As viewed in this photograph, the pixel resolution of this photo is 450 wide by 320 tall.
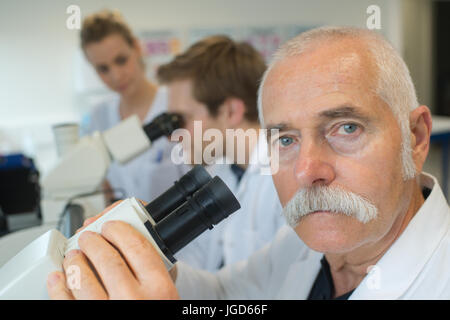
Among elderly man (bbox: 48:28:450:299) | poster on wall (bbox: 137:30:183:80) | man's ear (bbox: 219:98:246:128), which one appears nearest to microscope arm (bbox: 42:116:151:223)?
elderly man (bbox: 48:28:450:299)

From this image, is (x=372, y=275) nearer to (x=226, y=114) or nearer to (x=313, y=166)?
(x=313, y=166)

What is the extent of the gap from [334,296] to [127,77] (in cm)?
149

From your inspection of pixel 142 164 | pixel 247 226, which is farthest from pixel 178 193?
pixel 142 164

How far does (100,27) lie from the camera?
5.74 ft

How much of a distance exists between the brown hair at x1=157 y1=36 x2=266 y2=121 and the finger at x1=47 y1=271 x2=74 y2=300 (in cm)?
116

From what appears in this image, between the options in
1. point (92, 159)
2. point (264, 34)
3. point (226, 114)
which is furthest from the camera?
point (264, 34)

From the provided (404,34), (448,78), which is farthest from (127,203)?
(448,78)

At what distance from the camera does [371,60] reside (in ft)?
2.15

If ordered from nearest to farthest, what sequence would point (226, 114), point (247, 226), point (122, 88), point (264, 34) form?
point (247, 226) → point (226, 114) → point (122, 88) → point (264, 34)

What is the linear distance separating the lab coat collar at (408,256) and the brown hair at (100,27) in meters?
1.51

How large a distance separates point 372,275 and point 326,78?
0.34 metres

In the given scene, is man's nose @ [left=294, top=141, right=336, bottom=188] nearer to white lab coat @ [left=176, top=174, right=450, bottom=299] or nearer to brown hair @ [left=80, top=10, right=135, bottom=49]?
white lab coat @ [left=176, top=174, right=450, bottom=299]

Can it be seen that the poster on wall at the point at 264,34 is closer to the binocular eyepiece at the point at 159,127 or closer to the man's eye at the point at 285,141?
the binocular eyepiece at the point at 159,127

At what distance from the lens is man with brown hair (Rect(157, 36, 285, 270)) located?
146 centimetres
